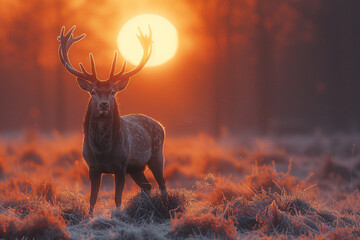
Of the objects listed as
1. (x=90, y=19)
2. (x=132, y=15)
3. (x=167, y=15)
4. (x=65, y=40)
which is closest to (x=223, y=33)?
(x=167, y=15)

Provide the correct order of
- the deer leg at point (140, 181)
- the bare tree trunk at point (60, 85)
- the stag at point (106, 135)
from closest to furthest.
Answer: the stag at point (106, 135), the deer leg at point (140, 181), the bare tree trunk at point (60, 85)

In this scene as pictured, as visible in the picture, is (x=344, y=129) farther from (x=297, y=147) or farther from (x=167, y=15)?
(x=167, y=15)

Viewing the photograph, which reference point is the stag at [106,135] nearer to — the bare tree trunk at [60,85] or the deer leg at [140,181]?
the deer leg at [140,181]

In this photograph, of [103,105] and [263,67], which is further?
[263,67]

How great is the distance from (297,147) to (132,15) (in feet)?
29.2

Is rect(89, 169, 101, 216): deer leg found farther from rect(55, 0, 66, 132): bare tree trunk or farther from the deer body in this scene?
rect(55, 0, 66, 132): bare tree trunk

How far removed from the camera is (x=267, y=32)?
2150 centimetres

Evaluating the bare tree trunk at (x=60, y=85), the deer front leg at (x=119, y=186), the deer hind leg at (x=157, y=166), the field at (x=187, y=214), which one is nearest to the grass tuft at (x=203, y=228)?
the field at (x=187, y=214)

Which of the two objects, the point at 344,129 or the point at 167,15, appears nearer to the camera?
the point at 167,15

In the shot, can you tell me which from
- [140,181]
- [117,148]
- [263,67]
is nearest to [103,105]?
[117,148]

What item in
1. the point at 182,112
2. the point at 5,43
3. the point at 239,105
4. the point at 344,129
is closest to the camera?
the point at 5,43

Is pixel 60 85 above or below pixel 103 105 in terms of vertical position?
below

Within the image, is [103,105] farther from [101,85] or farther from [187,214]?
[187,214]

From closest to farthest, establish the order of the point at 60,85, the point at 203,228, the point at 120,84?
the point at 203,228 < the point at 120,84 < the point at 60,85
